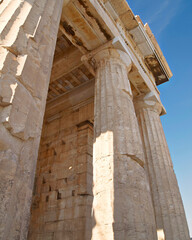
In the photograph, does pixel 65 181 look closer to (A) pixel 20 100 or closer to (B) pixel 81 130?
(B) pixel 81 130

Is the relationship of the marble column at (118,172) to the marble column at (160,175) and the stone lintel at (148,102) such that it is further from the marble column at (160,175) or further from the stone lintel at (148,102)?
the stone lintel at (148,102)

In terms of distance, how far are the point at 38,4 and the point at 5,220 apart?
3757mm

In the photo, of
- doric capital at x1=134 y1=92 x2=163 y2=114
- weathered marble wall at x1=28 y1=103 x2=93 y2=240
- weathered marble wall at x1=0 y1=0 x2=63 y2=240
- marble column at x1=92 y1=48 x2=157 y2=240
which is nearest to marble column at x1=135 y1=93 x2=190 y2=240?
doric capital at x1=134 y1=92 x2=163 y2=114

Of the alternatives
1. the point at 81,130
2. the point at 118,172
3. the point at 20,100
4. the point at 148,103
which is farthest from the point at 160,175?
the point at 20,100

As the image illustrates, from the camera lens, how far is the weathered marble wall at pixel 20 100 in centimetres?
212

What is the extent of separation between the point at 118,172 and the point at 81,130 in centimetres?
598

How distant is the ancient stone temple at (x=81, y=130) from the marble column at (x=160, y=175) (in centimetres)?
4

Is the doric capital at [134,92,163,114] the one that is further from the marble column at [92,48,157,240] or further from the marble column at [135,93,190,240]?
the marble column at [92,48,157,240]

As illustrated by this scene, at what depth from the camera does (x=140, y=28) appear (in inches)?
419

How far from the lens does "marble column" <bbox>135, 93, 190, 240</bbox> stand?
7.06 m

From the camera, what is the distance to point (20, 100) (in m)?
2.63

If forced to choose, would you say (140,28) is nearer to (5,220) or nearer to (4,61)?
(4,61)

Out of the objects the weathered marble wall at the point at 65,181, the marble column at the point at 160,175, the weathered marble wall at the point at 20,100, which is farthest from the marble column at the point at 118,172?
the weathered marble wall at the point at 65,181

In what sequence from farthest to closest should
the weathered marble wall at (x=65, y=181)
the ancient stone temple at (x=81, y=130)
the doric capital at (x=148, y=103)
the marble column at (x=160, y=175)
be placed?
the doric capital at (x=148, y=103) < the weathered marble wall at (x=65, y=181) < the marble column at (x=160, y=175) < the ancient stone temple at (x=81, y=130)
